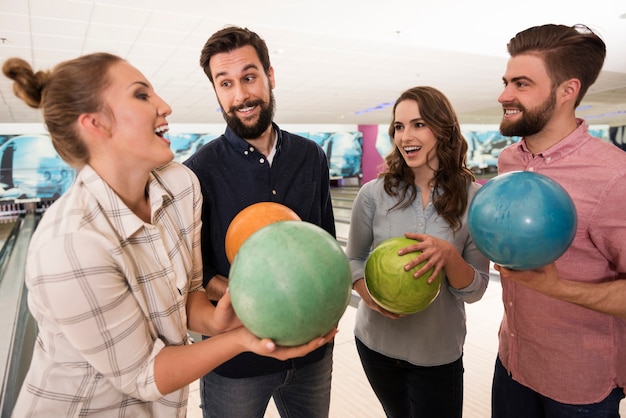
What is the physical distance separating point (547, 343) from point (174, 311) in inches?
40.7

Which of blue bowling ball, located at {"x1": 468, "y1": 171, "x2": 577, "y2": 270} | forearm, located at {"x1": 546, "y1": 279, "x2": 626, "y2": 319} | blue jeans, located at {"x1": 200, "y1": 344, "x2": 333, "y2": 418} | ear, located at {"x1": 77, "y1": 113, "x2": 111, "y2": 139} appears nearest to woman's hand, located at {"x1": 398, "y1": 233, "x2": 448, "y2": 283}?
blue bowling ball, located at {"x1": 468, "y1": 171, "x2": 577, "y2": 270}

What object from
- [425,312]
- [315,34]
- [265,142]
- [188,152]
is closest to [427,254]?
[425,312]

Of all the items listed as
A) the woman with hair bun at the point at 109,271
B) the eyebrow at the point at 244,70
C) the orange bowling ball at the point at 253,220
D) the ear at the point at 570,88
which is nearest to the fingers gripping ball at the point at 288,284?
the woman with hair bun at the point at 109,271

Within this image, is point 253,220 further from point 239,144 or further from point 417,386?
point 417,386

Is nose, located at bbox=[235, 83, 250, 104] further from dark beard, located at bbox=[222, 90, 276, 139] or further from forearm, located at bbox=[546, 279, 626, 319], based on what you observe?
forearm, located at bbox=[546, 279, 626, 319]

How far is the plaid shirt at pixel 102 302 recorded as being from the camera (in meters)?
0.82

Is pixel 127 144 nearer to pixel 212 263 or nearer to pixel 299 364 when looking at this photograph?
pixel 212 263

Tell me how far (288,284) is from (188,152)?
10875 millimetres

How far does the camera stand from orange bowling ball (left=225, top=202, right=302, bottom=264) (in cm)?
100

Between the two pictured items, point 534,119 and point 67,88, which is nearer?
point 67,88

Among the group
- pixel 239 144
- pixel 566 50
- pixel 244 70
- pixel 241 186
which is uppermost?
pixel 566 50

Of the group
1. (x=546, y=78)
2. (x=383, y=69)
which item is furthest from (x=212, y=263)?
(x=383, y=69)

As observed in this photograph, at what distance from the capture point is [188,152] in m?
11.0

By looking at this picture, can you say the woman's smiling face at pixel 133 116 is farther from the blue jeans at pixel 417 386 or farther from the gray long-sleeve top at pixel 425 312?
the blue jeans at pixel 417 386
